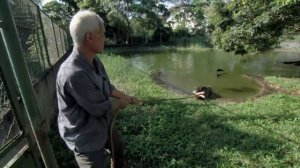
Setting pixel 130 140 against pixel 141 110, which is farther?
pixel 141 110

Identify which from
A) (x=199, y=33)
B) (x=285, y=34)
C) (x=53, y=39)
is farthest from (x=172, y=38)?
(x=53, y=39)

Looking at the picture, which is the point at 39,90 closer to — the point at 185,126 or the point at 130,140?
the point at 130,140

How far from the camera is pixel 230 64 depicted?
784 inches

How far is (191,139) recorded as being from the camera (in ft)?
15.8

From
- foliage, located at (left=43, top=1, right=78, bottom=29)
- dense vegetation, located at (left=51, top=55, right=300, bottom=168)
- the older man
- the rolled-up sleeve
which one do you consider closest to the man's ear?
the older man

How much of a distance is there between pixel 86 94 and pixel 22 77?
44 centimetres

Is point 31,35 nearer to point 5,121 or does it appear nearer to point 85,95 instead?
point 5,121

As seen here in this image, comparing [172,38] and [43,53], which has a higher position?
[43,53]

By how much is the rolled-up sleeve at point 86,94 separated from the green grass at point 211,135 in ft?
6.34

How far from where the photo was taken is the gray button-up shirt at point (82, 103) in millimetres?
2195

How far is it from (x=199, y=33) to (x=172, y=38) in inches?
182

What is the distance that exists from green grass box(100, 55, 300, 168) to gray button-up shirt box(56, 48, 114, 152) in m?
1.72

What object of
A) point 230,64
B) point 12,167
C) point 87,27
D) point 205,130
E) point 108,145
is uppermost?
point 87,27

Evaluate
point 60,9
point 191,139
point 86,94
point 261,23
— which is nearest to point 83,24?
point 86,94
